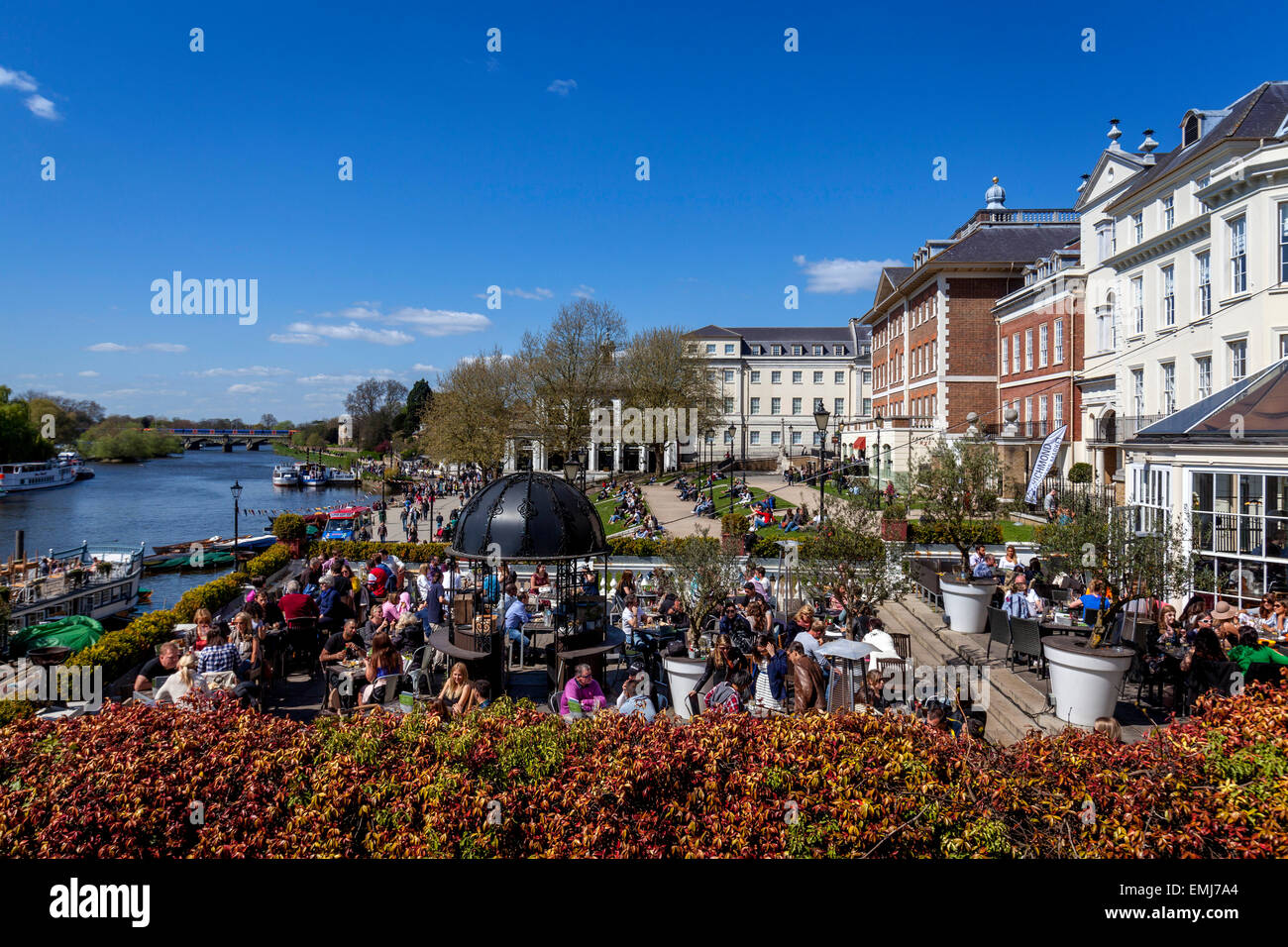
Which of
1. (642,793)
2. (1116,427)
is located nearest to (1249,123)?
(1116,427)

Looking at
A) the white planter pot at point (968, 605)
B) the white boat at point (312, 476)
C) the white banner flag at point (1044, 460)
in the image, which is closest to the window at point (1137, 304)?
the white banner flag at point (1044, 460)

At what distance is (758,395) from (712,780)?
82.8 metres

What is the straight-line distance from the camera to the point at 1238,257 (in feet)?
71.2

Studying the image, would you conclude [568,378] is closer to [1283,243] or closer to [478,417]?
[478,417]

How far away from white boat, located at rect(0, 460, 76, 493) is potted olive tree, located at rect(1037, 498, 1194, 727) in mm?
99099

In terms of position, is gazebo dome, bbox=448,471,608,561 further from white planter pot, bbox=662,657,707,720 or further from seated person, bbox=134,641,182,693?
seated person, bbox=134,641,182,693

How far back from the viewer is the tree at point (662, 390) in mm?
57969

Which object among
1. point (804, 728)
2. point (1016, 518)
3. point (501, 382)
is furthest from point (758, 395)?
point (804, 728)

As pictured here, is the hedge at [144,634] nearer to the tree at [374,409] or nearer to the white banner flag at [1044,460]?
the white banner flag at [1044,460]

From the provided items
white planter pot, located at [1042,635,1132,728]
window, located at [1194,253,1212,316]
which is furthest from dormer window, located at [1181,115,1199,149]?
white planter pot, located at [1042,635,1132,728]

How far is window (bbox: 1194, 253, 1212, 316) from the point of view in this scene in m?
24.2

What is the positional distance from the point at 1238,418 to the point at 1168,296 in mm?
15959
